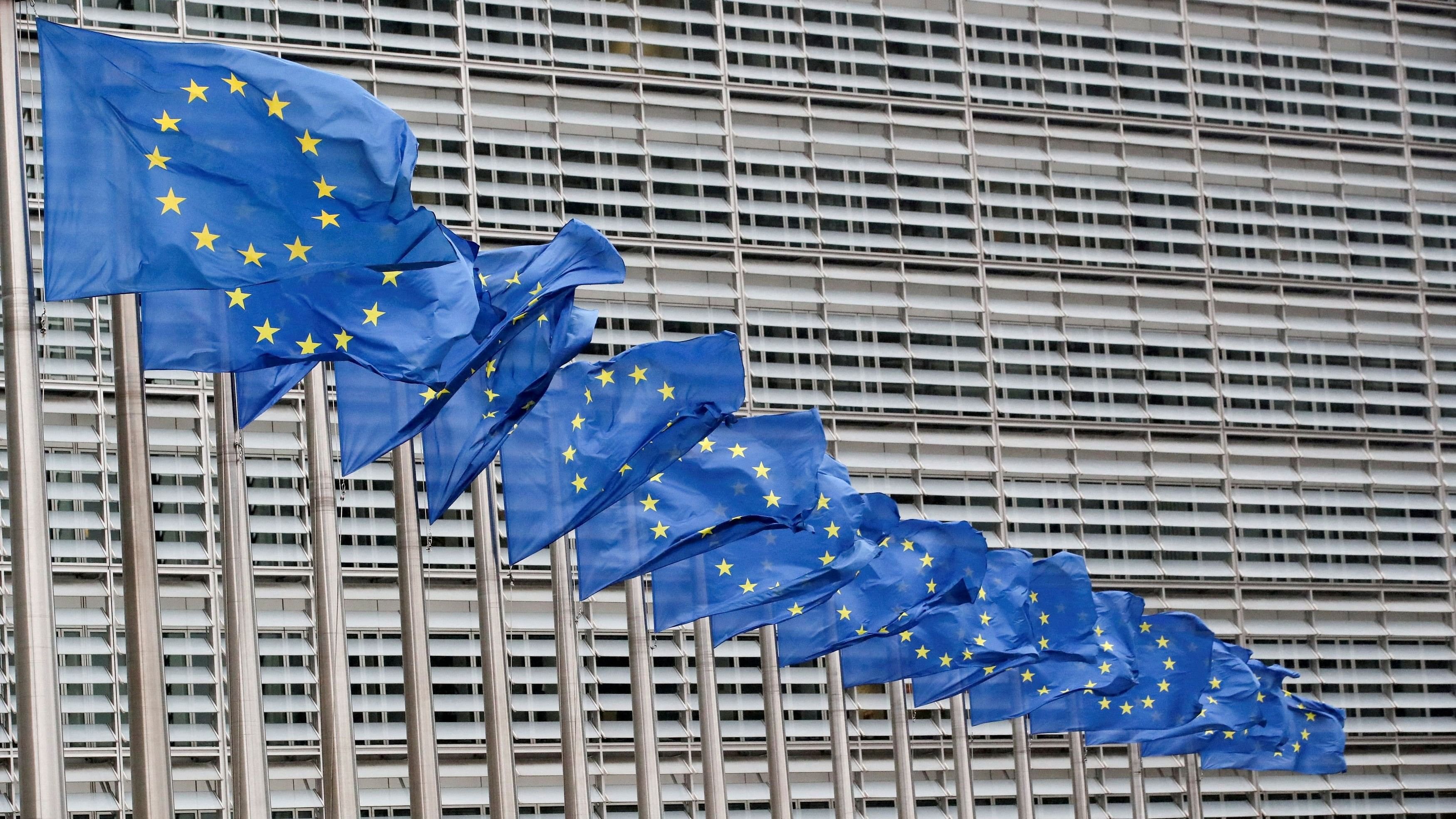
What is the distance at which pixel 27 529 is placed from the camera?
891 inches

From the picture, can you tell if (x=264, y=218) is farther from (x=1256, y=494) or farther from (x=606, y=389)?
(x=1256, y=494)

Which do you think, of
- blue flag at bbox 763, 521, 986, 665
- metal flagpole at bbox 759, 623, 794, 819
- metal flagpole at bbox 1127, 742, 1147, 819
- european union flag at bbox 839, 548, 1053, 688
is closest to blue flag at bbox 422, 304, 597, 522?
blue flag at bbox 763, 521, 986, 665

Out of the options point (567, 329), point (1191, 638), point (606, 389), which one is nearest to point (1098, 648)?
point (1191, 638)

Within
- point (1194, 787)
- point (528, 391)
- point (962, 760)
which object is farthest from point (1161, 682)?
point (528, 391)

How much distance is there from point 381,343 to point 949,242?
55.5m

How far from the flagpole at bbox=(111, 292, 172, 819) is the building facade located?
134 ft

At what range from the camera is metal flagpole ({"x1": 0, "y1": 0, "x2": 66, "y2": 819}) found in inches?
872

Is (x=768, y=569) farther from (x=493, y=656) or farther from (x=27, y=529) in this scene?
(x=27, y=529)

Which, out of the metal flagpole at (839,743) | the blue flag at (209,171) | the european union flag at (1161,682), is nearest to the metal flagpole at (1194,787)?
the european union flag at (1161,682)

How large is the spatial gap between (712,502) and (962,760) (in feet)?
73.6

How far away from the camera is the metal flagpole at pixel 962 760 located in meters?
59.5

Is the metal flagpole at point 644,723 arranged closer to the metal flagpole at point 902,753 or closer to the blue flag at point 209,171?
Answer: the metal flagpole at point 902,753

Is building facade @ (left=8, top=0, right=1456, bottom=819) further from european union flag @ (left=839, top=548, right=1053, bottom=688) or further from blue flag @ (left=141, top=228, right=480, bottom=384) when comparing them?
blue flag @ (left=141, top=228, right=480, bottom=384)

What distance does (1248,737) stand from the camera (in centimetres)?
A: 6219
